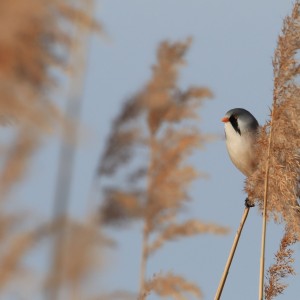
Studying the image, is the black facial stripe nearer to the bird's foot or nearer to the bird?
the bird

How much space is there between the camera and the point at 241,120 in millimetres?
5637

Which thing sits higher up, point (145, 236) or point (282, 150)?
point (282, 150)

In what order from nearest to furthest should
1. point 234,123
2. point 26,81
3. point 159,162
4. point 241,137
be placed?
point 26,81 → point 159,162 → point 241,137 → point 234,123

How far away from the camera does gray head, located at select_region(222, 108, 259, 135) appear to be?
5.60 meters

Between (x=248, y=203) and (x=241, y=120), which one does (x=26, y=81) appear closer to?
(x=248, y=203)

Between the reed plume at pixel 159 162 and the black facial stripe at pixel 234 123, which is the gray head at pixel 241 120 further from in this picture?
the reed plume at pixel 159 162

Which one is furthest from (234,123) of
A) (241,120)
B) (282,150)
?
(282,150)

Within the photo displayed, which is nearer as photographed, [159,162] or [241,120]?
[159,162]

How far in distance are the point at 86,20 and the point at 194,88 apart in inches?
68.4

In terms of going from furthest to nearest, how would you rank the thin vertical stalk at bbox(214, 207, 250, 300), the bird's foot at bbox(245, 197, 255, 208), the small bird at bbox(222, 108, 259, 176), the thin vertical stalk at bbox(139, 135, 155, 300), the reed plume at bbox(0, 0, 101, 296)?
the small bird at bbox(222, 108, 259, 176)
the bird's foot at bbox(245, 197, 255, 208)
the thin vertical stalk at bbox(214, 207, 250, 300)
the thin vertical stalk at bbox(139, 135, 155, 300)
the reed plume at bbox(0, 0, 101, 296)

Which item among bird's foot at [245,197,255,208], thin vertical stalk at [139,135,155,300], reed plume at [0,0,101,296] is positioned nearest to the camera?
reed plume at [0,0,101,296]

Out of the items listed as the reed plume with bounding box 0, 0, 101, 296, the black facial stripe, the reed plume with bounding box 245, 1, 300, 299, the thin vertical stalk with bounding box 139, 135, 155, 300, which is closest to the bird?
the black facial stripe

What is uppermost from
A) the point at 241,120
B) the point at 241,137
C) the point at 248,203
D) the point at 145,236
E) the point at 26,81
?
the point at 241,120

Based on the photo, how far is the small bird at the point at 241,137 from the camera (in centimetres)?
555
